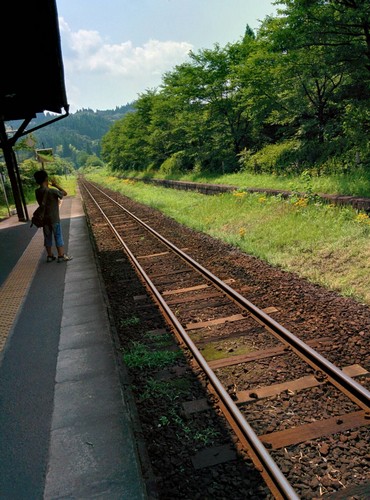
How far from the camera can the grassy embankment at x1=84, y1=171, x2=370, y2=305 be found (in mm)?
6871

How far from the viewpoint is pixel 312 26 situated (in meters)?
11.6

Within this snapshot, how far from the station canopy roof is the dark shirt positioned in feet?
8.69

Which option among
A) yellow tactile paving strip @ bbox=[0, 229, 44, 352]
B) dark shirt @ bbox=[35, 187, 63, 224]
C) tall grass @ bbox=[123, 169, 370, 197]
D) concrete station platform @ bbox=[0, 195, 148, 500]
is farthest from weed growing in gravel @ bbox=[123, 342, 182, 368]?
tall grass @ bbox=[123, 169, 370, 197]

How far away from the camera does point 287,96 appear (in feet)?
59.6

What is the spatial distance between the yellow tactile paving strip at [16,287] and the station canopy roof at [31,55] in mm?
4282

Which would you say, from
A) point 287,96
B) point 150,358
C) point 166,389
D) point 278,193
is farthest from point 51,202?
point 287,96

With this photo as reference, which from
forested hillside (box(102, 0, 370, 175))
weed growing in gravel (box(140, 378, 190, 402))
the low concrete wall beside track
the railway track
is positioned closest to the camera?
the railway track

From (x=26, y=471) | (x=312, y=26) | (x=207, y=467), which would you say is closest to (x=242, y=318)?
(x=207, y=467)

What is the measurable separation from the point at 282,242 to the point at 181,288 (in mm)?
3358

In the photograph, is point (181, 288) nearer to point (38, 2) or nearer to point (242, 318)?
point (242, 318)

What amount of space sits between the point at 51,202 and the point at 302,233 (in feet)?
19.3

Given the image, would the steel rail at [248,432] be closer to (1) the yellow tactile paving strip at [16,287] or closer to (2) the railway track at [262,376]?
(2) the railway track at [262,376]

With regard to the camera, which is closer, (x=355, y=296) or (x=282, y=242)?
(x=355, y=296)

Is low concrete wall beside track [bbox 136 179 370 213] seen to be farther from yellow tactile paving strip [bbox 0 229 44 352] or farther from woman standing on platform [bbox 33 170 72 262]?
yellow tactile paving strip [bbox 0 229 44 352]
